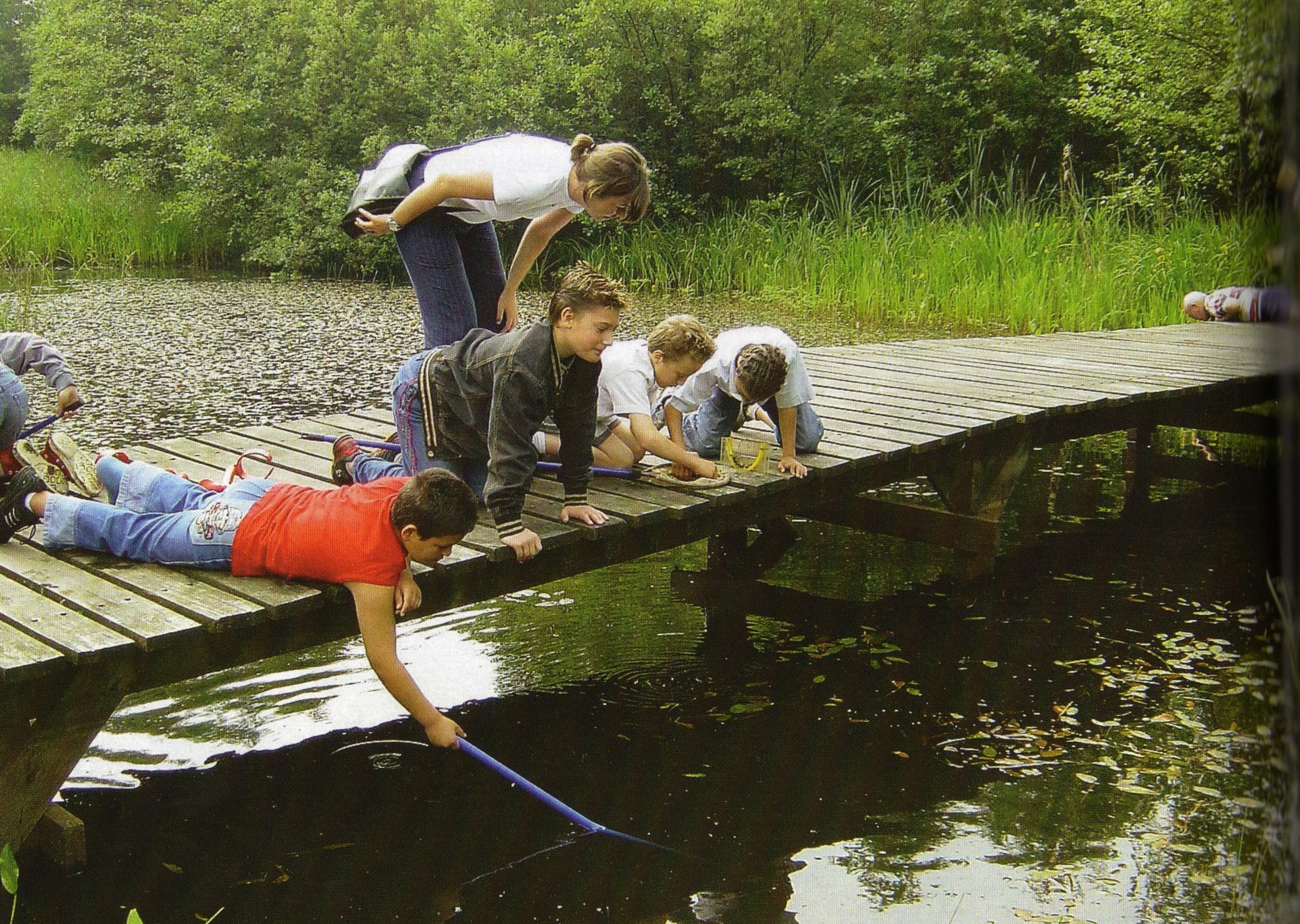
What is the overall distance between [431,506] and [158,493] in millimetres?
759

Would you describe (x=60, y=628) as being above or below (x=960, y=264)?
below

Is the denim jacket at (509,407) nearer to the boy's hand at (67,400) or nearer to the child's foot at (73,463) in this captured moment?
the child's foot at (73,463)

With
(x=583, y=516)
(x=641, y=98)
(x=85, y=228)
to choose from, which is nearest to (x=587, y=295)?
(x=583, y=516)

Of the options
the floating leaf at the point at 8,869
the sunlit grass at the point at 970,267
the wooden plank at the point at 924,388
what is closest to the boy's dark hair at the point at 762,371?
the wooden plank at the point at 924,388

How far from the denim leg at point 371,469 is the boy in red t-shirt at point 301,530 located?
1.50 feet

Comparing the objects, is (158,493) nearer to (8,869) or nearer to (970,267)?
(8,869)

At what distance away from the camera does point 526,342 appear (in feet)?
9.29

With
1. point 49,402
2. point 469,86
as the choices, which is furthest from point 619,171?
point 469,86

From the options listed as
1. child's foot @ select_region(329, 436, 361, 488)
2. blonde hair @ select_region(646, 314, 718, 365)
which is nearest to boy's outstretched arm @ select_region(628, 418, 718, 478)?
blonde hair @ select_region(646, 314, 718, 365)

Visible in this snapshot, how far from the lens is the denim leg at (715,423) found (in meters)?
3.82

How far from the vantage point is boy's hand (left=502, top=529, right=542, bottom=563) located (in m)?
2.77

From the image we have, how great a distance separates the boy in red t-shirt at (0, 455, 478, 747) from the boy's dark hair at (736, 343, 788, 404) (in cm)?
117

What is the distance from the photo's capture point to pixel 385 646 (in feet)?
7.97

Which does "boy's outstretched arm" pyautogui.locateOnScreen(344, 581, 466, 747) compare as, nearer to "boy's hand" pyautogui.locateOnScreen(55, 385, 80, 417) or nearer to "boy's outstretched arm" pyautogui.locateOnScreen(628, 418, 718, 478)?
"boy's outstretched arm" pyautogui.locateOnScreen(628, 418, 718, 478)
